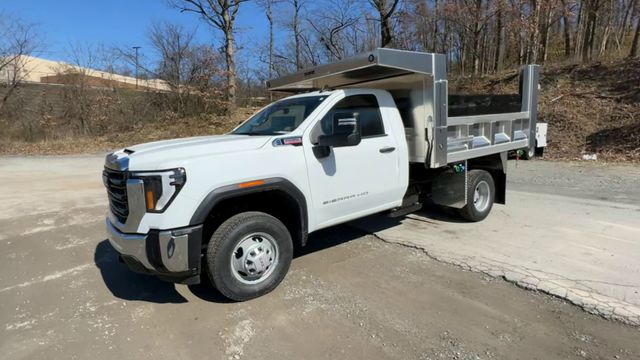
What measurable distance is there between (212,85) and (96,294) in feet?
61.8

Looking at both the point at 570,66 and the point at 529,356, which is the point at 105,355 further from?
the point at 570,66

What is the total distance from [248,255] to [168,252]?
0.73m

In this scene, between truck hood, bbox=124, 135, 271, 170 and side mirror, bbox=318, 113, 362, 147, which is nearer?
truck hood, bbox=124, 135, 271, 170

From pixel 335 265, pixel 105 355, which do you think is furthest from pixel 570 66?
pixel 105 355

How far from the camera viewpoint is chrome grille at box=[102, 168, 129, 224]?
12.0 feet

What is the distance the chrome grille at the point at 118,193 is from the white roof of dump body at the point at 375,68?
8.74 feet

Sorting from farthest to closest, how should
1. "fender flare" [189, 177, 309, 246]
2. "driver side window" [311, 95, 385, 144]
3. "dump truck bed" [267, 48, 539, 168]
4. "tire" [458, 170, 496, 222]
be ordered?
1. "tire" [458, 170, 496, 222]
2. "dump truck bed" [267, 48, 539, 168]
3. "driver side window" [311, 95, 385, 144]
4. "fender flare" [189, 177, 309, 246]

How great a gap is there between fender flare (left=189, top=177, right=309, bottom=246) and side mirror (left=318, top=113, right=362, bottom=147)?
0.55 m

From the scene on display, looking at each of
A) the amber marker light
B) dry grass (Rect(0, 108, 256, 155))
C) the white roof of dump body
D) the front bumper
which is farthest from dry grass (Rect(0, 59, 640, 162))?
the front bumper

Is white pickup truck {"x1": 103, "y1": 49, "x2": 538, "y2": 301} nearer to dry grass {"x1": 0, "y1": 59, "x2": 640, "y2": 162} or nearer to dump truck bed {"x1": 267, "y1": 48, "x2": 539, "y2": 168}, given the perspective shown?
dump truck bed {"x1": 267, "y1": 48, "x2": 539, "y2": 168}

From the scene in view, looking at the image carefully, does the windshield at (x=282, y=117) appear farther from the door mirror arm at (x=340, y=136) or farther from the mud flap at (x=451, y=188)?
the mud flap at (x=451, y=188)

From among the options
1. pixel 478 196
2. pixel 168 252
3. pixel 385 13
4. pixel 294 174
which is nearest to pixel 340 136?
pixel 294 174

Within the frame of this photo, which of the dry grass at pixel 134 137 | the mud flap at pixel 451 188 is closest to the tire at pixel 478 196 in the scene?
the mud flap at pixel 451 188

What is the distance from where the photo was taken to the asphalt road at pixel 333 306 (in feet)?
10.4
